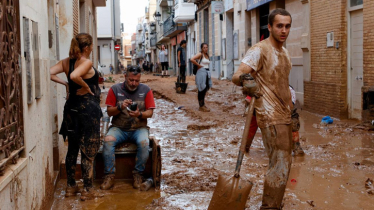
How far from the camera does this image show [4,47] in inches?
129

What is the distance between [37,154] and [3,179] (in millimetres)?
1415

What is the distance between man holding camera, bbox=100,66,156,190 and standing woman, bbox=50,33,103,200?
0.42 metres

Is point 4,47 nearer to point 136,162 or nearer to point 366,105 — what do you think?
point 136,162

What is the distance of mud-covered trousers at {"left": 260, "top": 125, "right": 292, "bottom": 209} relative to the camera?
446 cm

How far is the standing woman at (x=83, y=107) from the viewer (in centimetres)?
525

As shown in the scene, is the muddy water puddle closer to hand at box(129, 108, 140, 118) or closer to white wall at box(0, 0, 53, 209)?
white wall at box(0, 0, 53, 209)

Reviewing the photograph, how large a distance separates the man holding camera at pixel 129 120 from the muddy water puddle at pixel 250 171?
0.28 metres

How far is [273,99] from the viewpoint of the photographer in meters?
4.53

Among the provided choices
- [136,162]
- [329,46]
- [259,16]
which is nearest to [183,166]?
[136,162]

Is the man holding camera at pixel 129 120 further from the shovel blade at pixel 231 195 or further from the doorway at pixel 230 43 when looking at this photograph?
the doorway at pixel 230 43

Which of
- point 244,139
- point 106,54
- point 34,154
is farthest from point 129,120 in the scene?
point 106,54

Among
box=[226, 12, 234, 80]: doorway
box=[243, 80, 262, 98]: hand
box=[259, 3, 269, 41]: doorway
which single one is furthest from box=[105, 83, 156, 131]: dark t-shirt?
box=[226, 12, 234, 80]: doorway

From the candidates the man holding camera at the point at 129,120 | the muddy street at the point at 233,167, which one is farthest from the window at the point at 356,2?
the man holding camera at the point at 129,120

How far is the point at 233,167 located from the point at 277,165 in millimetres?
2432
